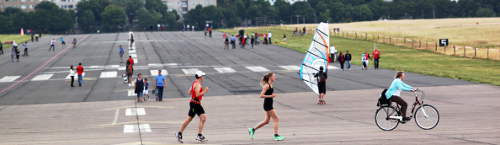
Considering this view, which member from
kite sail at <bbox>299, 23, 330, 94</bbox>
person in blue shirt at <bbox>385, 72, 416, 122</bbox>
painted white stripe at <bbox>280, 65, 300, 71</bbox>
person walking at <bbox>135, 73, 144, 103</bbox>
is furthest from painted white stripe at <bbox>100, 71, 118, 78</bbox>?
person in blue shirt at <bbox>385, 72, 416, 122</bbox>

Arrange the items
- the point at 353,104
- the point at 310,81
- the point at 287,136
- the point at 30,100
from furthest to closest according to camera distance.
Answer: the point at 30,100
the point at 353,104
the point at 310,81
the point at 287,136

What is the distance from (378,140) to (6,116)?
51.1 ft

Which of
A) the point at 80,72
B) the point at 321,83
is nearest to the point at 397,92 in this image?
the point at 321,83

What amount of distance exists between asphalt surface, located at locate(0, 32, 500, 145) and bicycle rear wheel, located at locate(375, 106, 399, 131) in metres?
0.19

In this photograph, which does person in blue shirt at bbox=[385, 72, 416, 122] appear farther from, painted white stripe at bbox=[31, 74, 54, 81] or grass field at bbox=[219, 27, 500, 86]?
painted white stripe at bbox=[31, 74, 54, 81]

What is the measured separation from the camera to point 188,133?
66.8 feet

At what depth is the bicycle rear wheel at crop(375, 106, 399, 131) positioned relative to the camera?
65.2 ft

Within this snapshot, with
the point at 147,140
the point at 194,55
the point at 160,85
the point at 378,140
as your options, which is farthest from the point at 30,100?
the point at 194,55

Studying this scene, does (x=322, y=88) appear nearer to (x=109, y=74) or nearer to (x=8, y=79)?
(x=109, y=74)

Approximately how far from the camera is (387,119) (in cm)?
1981

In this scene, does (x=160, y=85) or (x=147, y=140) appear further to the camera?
(x=160, y=85)

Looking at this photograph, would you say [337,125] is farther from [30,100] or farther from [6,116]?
[30,100]

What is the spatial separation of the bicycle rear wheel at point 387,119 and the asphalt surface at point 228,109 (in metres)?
0.19

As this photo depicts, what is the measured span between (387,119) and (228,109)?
374 inches
